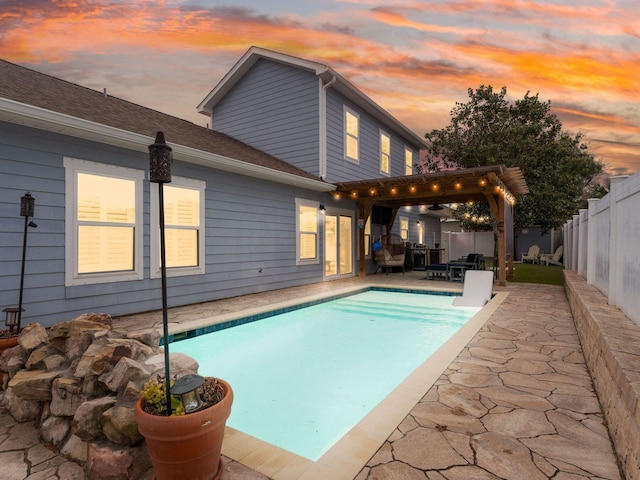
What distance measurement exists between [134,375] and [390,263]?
11.1 meters

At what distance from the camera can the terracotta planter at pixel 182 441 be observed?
1716 mm

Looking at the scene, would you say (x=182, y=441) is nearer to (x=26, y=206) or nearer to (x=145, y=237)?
(x=26, y=206)

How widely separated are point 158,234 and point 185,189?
43.3 inches

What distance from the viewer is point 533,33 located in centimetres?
1107

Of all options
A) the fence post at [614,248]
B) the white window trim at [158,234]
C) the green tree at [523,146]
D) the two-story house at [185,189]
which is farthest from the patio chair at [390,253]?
the fence post at [614,248]

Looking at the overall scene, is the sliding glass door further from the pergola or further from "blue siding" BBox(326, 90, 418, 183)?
"blue siding" BBox(326, 90, 418, 183)

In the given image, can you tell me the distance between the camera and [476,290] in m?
8.26

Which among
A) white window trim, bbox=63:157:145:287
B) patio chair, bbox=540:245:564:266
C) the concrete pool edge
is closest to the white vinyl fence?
the concrete pool edge

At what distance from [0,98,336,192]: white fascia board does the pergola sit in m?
3.47

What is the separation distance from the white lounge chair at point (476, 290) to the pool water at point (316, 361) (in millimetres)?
391

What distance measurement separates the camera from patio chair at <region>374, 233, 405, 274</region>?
42.4ft

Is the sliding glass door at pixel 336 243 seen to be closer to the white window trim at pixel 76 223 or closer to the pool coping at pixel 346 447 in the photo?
the white window trim at pixel 76 223

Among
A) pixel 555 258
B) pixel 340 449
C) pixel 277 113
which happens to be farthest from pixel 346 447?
pixel 555 258

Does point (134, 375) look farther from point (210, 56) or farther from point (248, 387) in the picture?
point (210, 56)
